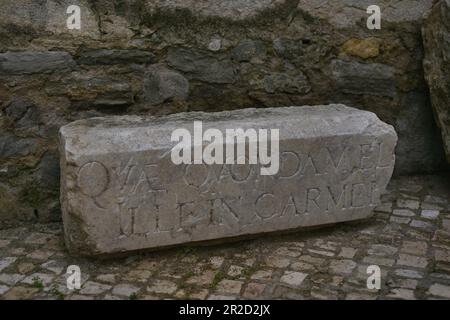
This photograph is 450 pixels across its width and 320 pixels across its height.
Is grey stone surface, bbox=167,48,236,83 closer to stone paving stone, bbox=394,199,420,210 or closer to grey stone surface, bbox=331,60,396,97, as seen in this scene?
grey stone surface, bbox=331,60,396,97

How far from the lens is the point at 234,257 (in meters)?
3.40

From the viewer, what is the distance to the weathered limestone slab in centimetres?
313

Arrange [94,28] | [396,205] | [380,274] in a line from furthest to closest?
[396,205] → [94,28] → [380,274]

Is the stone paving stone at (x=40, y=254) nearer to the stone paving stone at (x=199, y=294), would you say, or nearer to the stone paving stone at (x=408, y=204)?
the stone paving stone at (x=199, y=294)

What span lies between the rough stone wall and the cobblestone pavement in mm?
528

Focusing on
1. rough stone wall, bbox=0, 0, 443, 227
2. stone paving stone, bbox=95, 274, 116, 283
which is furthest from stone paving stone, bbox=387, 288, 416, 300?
rough stone wall, bbox=0, 0, 443, 227

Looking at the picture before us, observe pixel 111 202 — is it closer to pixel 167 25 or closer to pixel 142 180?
pixel 142 180

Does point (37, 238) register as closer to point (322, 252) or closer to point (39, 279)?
point (39, 279)

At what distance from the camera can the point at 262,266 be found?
10.8 feet

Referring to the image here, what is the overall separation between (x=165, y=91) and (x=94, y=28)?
565 mm

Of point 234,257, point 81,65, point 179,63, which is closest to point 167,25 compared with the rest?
point 179,63

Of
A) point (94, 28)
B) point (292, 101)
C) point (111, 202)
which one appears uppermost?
point (94, 28)

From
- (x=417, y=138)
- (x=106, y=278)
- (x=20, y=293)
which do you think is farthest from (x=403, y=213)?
(x=20, y=293)

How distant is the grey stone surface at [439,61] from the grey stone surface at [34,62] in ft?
7.56
